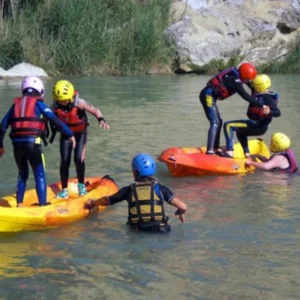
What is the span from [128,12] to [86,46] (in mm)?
3294

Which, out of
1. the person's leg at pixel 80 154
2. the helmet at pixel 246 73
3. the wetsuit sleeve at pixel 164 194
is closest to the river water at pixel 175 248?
the wetsuit sleeve at pixel 164 194

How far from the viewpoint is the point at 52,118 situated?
7035 millimetres

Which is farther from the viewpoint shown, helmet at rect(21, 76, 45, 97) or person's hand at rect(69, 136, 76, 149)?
person's hand at rect(69, 136, 76, 149)

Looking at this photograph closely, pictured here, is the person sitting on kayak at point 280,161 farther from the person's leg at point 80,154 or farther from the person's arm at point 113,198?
the person's arm at point 113,198

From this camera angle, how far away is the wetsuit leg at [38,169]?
7090mm

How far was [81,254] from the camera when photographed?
6410 millimetres

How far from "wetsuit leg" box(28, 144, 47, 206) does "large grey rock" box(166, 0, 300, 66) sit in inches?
887

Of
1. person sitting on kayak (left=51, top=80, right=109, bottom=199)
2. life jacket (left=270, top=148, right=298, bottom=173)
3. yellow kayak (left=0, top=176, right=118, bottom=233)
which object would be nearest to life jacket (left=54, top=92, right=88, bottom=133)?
person sitting on kayak (left=51, top=80, right=109, bottom=199)

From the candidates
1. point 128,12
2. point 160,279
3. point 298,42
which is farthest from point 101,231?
point 298,42

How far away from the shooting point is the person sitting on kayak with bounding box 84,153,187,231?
6.71 metres

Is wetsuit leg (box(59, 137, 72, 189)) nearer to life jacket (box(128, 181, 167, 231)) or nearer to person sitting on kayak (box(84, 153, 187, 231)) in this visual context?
person sitting on kayak (box(84, 153, 187, 231))

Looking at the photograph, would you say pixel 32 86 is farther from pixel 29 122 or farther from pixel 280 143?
pixel 280 143

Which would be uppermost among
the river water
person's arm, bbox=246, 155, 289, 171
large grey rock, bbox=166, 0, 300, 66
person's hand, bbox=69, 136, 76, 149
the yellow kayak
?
large grey rock, bbox=166, 0, 300, 66

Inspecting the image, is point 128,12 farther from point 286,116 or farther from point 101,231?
point 101,231
